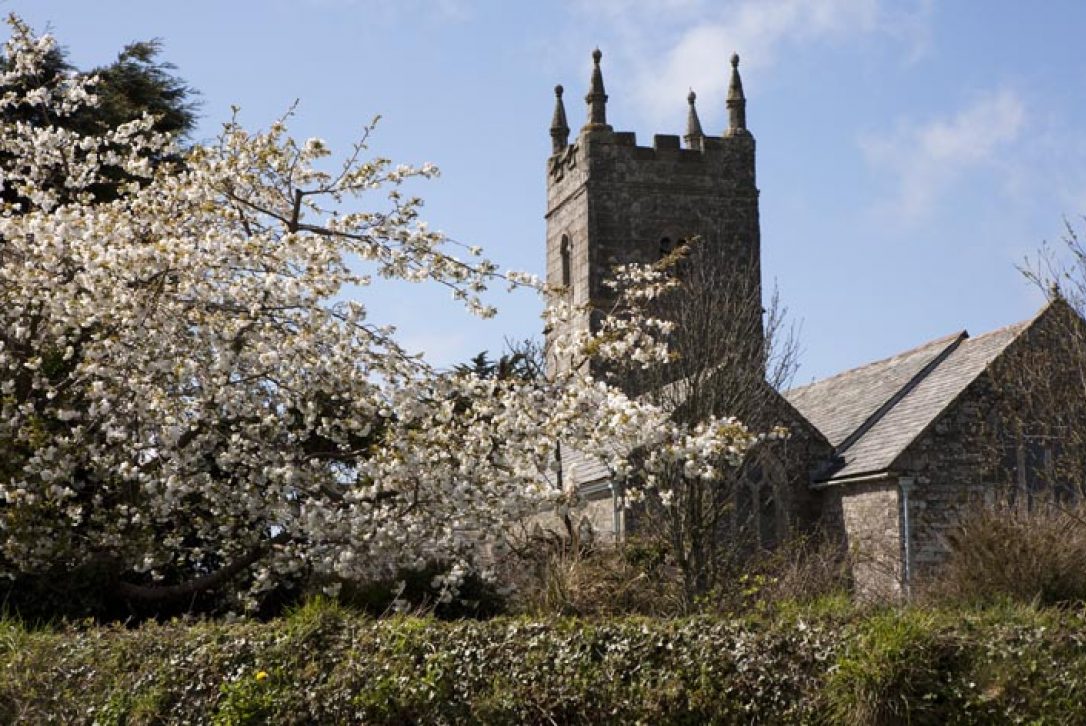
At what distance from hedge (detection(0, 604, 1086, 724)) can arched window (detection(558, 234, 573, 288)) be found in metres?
26.8

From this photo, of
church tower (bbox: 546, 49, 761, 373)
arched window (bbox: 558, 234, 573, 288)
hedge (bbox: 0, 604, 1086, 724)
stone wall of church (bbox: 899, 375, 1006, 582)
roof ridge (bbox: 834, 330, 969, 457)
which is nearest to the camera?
hedge (bbox: 0, 604, 1086, 724)

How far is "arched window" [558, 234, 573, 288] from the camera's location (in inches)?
1403

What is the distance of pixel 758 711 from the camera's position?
7.99 metres

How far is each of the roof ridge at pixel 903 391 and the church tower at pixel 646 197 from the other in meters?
8.52

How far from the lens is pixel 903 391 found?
25.0 metres

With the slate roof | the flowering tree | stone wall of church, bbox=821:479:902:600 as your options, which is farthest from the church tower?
the flowering tree

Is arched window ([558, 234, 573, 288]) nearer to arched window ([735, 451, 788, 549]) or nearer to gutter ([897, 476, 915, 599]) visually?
arched window ([735, 451, 788, 549])

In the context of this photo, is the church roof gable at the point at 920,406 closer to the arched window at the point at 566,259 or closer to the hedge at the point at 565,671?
the arched window at the point at 566,259

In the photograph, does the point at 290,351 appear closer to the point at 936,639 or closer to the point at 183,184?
the point at 183,184

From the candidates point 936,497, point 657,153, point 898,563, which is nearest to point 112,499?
point 898,563

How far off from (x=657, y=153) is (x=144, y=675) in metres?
28.0

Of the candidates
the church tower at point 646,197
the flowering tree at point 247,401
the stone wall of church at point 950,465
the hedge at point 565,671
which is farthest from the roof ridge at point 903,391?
the hedge at point 565,671

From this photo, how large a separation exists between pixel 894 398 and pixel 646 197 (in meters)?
11.7

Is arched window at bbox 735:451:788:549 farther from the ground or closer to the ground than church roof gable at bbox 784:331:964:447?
closer to the ground
